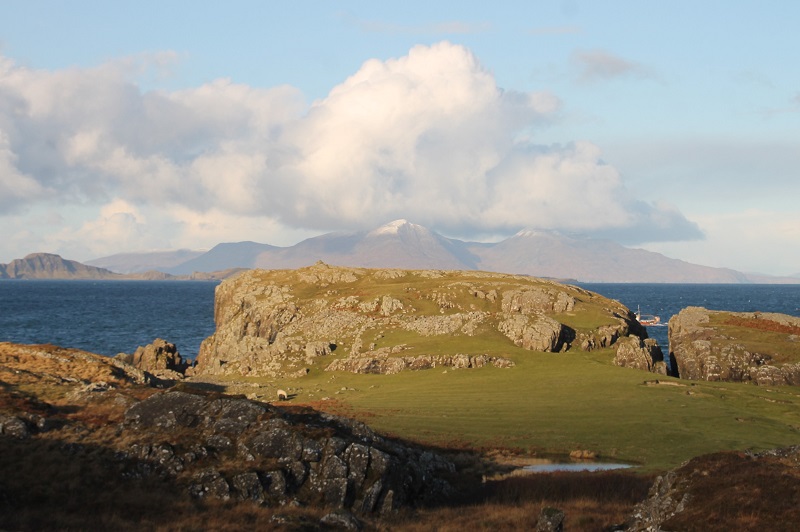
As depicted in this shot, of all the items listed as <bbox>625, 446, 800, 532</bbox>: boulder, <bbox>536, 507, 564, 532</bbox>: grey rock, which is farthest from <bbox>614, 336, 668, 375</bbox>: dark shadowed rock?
<bbox>536, 507, 564, 532</bbox>: grey rock

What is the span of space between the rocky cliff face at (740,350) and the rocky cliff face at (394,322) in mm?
8137

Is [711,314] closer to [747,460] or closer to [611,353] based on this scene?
[611,353]

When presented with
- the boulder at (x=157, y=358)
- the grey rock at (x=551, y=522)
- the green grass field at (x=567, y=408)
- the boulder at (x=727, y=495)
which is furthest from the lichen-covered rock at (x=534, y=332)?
the grey rock at (x=551, y=522)

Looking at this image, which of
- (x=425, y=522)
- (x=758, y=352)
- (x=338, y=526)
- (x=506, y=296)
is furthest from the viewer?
(x=506, y=296)

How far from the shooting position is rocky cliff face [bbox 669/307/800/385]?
2579 inches

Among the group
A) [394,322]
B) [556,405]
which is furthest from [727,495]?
[394,322]

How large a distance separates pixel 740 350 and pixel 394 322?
3880 cm

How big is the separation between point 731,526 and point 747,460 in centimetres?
632

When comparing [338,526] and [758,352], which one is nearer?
[338,526]

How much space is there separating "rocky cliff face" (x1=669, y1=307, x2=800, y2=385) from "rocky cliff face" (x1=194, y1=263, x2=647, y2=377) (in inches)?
320

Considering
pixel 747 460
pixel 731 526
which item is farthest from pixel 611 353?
pixel 731 526

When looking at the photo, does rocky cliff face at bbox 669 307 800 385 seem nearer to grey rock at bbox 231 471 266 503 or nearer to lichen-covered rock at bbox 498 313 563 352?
lichen-covered rock at bbox 498 313 563 352

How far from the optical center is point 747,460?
26500 mm

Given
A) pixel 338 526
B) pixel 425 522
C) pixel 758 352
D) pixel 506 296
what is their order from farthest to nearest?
pixel 506 296, pixel 758 352, pixel 425 522, pixel 338 526
